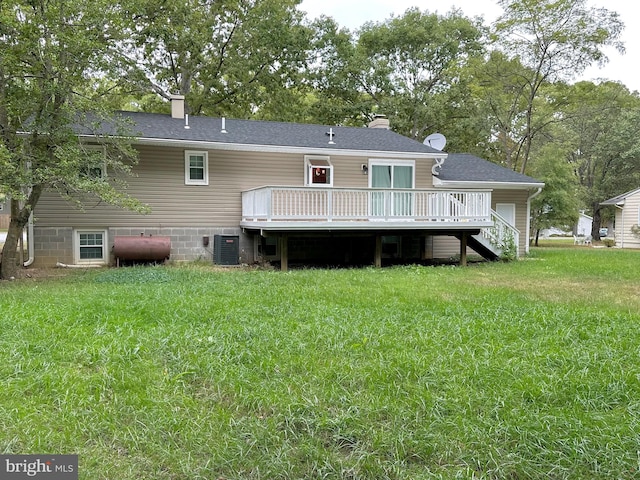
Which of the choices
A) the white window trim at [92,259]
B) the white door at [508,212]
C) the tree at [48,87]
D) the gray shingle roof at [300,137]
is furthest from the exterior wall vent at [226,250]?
the white door at [508,212]

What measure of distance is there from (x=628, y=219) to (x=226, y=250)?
22172mm

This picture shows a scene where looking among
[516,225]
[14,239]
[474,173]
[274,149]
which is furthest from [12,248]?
[516,225]

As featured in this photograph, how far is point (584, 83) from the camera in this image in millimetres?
21719

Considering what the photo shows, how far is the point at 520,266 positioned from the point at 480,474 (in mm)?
10588

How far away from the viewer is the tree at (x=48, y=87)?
25.6 ft

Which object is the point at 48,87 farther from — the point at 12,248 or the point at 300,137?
the point at 300,137

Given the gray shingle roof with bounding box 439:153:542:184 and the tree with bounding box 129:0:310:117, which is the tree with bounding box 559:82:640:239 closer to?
the gray shingle roof with bounding box 439:153:542:184

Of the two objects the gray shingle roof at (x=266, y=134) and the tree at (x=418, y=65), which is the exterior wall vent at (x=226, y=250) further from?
the tree at (x=418, y=65)

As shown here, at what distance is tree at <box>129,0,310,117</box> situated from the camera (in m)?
19.9

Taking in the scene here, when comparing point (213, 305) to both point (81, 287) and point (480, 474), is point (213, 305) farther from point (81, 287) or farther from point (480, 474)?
point (480, 474)

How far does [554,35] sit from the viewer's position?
719 inches

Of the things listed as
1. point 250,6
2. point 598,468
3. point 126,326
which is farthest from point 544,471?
point 250,6

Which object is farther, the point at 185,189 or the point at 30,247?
the point at 185,189

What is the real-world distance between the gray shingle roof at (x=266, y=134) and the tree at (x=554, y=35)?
28.0ft
